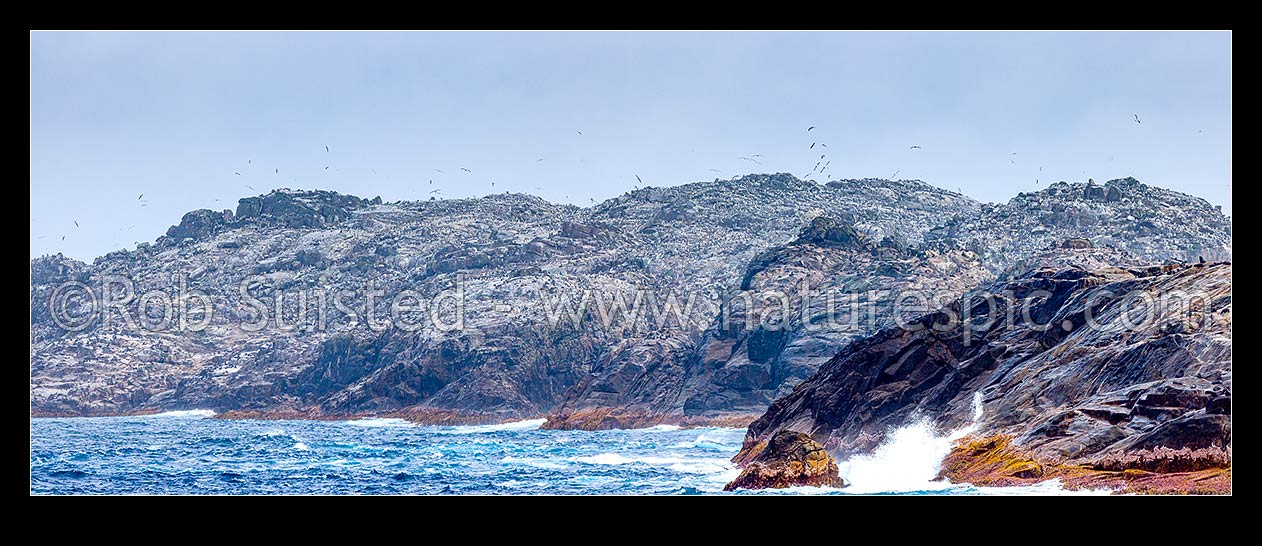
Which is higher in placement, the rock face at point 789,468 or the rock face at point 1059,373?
the rock face at point 1059,373

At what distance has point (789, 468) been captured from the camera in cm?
5675

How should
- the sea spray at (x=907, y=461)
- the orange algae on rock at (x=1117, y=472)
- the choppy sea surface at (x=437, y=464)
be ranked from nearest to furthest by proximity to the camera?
the orange algae on rock at (x=1117, y=472)
the sea spray at (x=907, y=461)
the choppy sea surface at (x=437, y=464)

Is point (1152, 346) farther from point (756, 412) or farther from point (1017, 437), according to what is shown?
point (756, 412)

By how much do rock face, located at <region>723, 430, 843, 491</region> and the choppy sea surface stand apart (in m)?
1.16

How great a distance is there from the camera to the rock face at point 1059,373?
168 feet

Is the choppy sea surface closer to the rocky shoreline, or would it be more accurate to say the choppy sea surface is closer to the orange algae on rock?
the orange algae on rock

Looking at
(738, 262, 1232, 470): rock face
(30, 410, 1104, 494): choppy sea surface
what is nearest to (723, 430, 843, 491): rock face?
(30, 410, 1104, 494): choppy sea surface

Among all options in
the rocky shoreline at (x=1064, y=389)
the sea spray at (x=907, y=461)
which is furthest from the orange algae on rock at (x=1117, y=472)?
the sea spray at (x=907, y=461)

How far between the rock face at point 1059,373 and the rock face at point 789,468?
886 centimetres

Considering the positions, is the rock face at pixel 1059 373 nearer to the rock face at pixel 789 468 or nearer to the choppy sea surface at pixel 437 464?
the choppy sea surface at pixel 437 464

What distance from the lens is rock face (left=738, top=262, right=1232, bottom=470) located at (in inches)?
2018

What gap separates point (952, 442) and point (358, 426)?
135308mm
